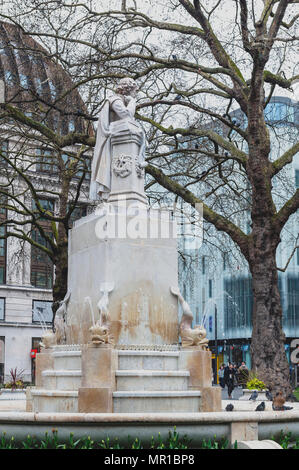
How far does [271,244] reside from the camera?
19797 millimetres

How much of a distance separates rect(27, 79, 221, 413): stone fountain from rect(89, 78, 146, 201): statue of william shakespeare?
0.7 inches

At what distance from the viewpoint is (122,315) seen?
1077 centimetres

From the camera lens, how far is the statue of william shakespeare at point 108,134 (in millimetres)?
11703

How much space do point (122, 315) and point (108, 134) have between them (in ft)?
10.2

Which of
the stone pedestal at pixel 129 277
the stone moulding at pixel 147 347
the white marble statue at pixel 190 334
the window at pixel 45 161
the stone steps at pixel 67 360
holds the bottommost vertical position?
the stone steps at pixel 67 360

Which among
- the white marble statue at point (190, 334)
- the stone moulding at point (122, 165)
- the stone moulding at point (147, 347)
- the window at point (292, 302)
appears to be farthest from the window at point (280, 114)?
the window at point (292, 302)

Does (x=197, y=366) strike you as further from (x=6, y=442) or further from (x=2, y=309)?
(x=2, y=309)

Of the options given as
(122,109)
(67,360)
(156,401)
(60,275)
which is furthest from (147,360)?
(60,275)

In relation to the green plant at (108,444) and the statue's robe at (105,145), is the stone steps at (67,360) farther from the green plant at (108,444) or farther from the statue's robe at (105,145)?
the statue's robe at (105,145)

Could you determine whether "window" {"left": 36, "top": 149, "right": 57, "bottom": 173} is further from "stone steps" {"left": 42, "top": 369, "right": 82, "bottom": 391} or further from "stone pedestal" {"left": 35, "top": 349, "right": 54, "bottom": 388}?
"stone steps" {"left": 42, "top": 369, "right": 82, "bottom": 391}

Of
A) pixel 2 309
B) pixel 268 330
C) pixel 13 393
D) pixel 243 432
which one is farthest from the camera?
pixel 2 309

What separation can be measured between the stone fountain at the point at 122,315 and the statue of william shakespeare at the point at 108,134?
0.02 m

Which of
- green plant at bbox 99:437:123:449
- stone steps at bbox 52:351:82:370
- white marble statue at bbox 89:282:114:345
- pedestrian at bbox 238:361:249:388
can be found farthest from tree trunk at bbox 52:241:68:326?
green plant at bbox 99:437:123:449

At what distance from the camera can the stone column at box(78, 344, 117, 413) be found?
965cm
